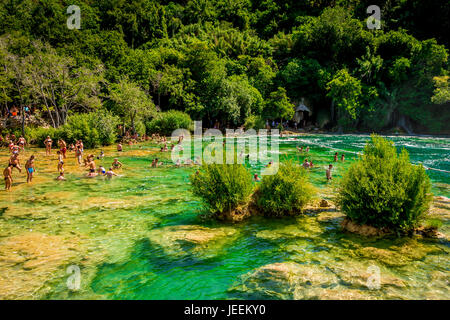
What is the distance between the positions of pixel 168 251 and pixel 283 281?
12.1 feet

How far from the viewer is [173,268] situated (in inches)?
320

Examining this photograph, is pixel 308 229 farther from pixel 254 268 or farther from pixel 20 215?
pixel 20 215

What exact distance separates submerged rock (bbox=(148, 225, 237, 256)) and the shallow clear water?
0.03 m

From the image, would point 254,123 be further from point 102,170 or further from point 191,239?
point 191,239

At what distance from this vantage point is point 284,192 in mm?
11531

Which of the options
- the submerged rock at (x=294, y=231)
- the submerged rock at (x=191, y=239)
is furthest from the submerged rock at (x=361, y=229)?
the submerged rock at (x=191, y=239)

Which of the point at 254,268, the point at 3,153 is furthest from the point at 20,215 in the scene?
the point at 3,153

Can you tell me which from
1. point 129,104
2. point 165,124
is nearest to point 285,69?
point 165,124

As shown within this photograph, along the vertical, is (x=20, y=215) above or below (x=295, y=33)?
below

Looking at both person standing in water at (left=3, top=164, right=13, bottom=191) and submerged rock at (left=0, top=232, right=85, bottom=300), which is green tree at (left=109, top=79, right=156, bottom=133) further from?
submerged rock at (left=0, top=232, right=85, bottom=300)

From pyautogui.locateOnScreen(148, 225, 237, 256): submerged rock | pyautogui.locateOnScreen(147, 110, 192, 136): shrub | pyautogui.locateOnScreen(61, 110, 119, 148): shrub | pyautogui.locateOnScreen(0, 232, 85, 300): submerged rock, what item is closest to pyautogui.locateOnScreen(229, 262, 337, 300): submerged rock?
pyautogui.locateOnScreen(148, 225, 237, 256): submerged rock

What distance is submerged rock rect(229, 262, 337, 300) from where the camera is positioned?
22.0 feet
